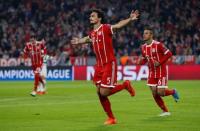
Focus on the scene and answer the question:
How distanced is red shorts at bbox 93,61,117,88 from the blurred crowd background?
2589cm

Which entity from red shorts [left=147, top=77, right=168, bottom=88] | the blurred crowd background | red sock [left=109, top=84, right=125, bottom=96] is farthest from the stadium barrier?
red sock [left=109, top=84, right=125, bottom=96]

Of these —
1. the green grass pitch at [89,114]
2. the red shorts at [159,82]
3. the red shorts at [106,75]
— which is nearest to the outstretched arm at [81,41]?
the red shorts at [106,75]

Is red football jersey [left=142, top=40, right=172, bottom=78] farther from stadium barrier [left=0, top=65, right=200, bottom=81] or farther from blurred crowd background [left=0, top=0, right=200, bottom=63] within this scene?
blurred crowd background [left=0, top=0, right=200, bottom=63]

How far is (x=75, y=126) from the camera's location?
13.8 m

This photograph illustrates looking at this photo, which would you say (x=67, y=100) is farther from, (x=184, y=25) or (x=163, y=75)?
(x=184, y=25)

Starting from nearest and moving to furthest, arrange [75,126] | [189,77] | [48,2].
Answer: [75,126] < [189,77] < [48,2]

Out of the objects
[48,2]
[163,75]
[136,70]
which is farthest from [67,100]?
[48,2]

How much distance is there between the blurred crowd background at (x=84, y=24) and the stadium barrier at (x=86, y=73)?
108 centimetres

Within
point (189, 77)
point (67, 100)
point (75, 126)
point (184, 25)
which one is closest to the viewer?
point (75, 126)

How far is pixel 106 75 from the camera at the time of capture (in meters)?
13.8

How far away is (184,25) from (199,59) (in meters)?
4.66

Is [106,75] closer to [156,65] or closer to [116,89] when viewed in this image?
[116,89]

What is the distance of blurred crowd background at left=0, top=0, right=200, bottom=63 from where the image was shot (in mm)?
41375

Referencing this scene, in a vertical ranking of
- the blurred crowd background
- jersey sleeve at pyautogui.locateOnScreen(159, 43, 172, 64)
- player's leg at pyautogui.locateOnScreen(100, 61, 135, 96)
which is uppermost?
the blurred crowd background
